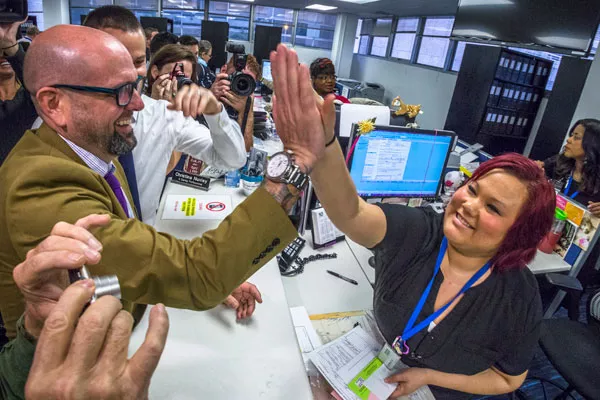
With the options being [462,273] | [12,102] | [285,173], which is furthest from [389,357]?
[12,102]

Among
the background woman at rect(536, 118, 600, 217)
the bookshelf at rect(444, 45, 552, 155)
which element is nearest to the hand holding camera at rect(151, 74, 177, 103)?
the background woman at rect(536, 118, 600, 217)

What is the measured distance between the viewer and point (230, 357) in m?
1.00

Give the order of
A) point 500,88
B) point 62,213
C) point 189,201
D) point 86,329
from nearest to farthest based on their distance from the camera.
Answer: point 86,329, point 62,213, point 189,201, point 500,88

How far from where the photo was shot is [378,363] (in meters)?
1.13

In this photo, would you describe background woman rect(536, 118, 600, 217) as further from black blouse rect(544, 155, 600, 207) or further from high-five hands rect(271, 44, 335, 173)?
high-five hands rect(271, 44, 335, 173)

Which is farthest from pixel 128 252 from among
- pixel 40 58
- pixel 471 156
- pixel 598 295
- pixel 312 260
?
pixel 471 156

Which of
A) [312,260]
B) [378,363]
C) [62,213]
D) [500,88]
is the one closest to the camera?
[62,213]

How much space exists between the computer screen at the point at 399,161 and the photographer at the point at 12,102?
1489 mm

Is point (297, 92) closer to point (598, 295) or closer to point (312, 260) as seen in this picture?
point (312, 260)

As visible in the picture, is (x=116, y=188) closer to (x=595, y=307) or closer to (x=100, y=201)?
(x=100, y=201)

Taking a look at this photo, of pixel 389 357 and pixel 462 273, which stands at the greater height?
pixel 462 273

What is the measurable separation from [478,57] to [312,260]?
169 inches

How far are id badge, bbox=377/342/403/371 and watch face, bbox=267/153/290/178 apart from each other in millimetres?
695

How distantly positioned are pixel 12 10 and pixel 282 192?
1120 millimetres
